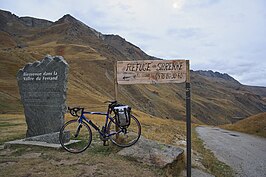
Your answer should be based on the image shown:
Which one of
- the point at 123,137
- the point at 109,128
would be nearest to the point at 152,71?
the point at 109,128

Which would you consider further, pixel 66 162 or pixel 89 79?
pixel 89 79

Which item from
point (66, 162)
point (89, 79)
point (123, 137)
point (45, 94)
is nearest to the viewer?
point (66, 162)

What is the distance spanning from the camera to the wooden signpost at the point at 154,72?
275 inches

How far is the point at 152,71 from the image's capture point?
7598 mm

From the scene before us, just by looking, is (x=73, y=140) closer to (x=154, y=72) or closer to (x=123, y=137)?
(x=123, y=137)

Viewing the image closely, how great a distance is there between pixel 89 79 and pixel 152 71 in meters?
55.4

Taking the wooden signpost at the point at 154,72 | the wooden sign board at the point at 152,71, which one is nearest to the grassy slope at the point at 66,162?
the wooden signpost at the point at 154,72

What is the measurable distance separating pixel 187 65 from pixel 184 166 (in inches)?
113

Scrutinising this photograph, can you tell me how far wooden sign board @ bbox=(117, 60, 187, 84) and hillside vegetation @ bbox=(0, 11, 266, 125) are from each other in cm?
66

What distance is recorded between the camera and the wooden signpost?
6980mm

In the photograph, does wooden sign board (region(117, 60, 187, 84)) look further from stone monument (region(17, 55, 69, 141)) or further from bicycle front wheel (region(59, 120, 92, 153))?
stone monument (region(17, 55, 69, 141))

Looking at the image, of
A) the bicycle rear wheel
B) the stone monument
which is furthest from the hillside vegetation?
the stone monument

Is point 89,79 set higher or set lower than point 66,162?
higher

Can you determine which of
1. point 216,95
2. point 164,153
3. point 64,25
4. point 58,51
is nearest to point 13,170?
point 164,153
